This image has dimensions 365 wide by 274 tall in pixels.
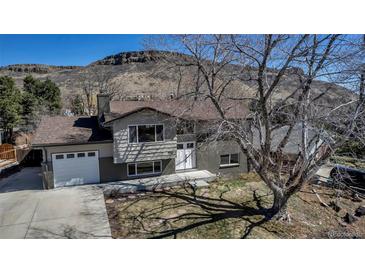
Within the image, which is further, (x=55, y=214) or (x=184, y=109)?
(x=184, y=109)

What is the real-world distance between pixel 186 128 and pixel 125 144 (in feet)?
10.5

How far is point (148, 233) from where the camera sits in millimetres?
6516

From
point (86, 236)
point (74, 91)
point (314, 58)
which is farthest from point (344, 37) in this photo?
point (74, 91)

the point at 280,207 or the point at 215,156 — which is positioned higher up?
the point at 215,156

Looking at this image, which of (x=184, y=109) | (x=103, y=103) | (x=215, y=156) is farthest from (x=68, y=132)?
(x=215, y=156)

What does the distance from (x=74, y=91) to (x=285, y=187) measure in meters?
24.0

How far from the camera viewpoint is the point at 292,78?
718 centimetres

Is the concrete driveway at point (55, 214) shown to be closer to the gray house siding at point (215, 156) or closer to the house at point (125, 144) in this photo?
the house at point (125, 144)

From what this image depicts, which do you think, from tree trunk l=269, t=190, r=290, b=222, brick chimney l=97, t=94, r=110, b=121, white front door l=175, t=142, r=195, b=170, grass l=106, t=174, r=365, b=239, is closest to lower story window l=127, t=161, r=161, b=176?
white front door l=175, t=142, r=195, b=170

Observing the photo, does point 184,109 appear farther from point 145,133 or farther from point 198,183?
point 198,183

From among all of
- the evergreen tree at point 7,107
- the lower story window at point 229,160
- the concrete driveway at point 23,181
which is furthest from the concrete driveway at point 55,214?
the evergreen tree at point 7,107

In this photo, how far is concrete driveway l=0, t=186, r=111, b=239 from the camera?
6.18 metres

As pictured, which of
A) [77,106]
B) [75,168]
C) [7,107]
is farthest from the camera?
[77,106]
